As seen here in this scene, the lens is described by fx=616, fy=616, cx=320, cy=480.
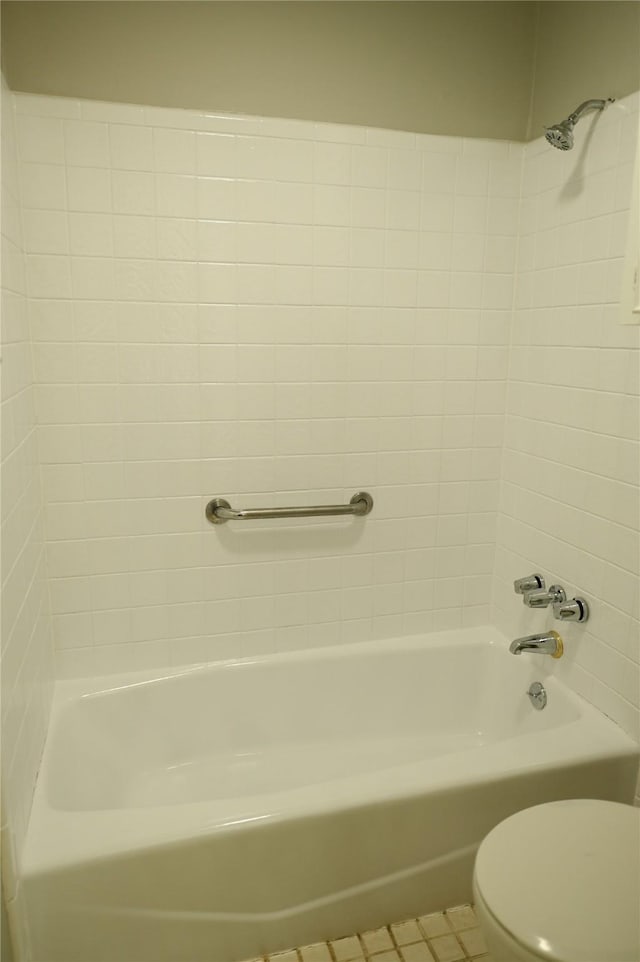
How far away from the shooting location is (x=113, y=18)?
1539 mm

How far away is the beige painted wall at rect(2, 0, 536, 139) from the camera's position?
153cm

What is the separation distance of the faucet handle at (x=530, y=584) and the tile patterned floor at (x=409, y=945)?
2.87 ft

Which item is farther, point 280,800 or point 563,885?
point 280,800

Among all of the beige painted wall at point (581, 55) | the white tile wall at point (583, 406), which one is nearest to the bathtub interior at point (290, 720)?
the white tile wall at point (583, 406)

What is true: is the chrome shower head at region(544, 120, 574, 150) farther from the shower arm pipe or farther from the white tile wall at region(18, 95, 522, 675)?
the white tile wall at region(18, 95, 522, 675)

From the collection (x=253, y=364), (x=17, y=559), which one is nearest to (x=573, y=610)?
(x=253, y=364)

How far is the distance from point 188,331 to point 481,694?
153 cm

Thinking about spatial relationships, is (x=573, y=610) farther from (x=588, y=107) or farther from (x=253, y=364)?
(x=588, y=107)

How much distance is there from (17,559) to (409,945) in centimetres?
132

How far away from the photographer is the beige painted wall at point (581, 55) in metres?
1.48

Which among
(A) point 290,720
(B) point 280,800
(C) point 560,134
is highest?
(C) point 560,134

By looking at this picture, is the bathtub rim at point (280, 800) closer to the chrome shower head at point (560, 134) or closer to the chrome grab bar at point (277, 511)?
the chrome grab bar at point (277, 511)

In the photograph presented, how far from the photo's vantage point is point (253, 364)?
71.6 inches

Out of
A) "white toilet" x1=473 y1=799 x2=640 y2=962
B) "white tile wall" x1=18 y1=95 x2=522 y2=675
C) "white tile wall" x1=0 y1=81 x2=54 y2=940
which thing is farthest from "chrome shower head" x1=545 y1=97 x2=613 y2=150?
"white toilet" x1=473 y1=799 x2=640 y2=962
